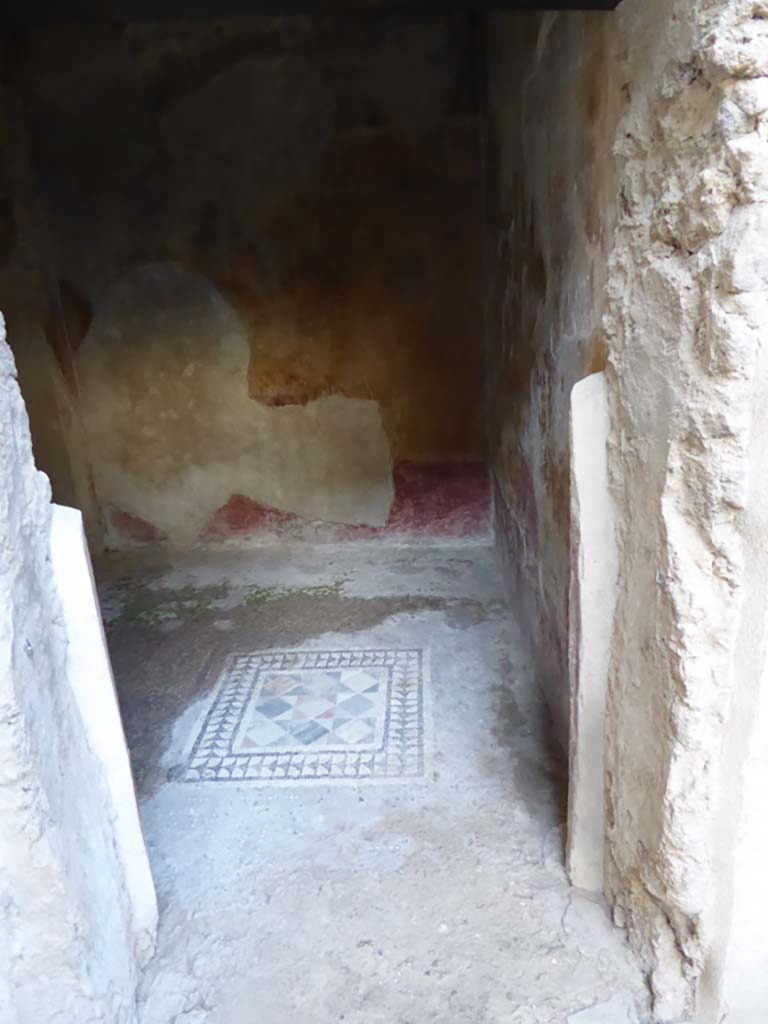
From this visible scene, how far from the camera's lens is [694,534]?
103cm

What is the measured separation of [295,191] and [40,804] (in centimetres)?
265

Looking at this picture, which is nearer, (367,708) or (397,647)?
(367,708)

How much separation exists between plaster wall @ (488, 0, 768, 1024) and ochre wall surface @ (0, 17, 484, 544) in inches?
62.1

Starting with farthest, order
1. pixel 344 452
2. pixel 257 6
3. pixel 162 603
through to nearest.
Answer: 1. pixel 344 452
2. pixel 162 603
3. pixel 257 6

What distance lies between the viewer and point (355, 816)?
171 centimetres

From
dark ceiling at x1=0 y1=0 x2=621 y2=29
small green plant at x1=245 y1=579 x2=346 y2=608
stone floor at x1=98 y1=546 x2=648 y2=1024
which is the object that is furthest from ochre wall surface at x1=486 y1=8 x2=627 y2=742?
small green plant at x1=245 y1=579 x2=346 y2=608

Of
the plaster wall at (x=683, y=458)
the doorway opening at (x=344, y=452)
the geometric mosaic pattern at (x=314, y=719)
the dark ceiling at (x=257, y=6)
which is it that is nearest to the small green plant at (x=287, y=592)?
the doorway opening at (x=344, y=452)

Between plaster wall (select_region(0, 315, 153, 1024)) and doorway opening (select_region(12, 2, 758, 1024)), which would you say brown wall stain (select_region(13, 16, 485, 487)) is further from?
plaster wall (select_region(0, 315, 153, 1024))

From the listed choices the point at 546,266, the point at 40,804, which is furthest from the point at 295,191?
the point at 40,804

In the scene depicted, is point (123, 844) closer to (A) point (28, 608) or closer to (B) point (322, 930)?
(B) point (322, 930)

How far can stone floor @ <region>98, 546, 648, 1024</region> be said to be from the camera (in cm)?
129

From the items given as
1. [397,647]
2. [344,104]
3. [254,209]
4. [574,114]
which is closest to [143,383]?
[254,209]

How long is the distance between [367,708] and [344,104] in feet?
7.42

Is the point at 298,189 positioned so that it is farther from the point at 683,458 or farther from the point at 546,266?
the point at 683,458
